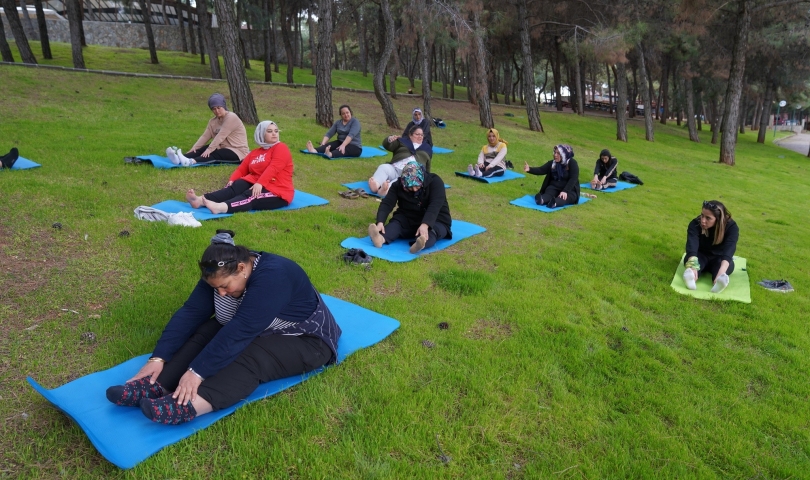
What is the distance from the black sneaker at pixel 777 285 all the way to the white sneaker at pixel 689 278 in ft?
Result: 3.06

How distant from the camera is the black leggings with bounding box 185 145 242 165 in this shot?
8117 millimetres

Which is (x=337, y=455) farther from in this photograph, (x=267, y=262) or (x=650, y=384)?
(x=650, y=384)

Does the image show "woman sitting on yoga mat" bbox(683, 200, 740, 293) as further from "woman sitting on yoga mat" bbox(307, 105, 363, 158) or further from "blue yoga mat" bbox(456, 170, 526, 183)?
"woman sitting on yoga mat" bbox(307, 105, 363, 158)

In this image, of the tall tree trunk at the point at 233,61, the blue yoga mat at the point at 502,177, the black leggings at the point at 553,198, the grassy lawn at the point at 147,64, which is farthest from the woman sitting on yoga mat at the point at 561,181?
the grassy lawn at the point at 147,64

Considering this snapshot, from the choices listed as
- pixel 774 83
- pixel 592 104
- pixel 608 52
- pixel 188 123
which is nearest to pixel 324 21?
pixel 188 123

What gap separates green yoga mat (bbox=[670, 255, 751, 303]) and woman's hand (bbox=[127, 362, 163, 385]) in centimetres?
479

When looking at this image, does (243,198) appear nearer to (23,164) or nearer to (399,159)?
(399,159)

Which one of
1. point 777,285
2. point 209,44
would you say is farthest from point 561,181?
point 209,44

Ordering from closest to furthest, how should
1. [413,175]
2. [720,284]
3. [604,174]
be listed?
[720,284] → [413,175] → [604,174]

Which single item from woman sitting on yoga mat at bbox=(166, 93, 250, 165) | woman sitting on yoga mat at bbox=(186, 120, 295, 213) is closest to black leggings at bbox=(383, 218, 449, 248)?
woman sitting on yoga mat at bbox=(186, 120, 295, 213)

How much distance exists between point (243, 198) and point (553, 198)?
5.06 metres

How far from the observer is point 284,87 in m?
19.1

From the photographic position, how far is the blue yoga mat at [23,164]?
271 inches

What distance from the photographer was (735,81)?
15.8 metres
